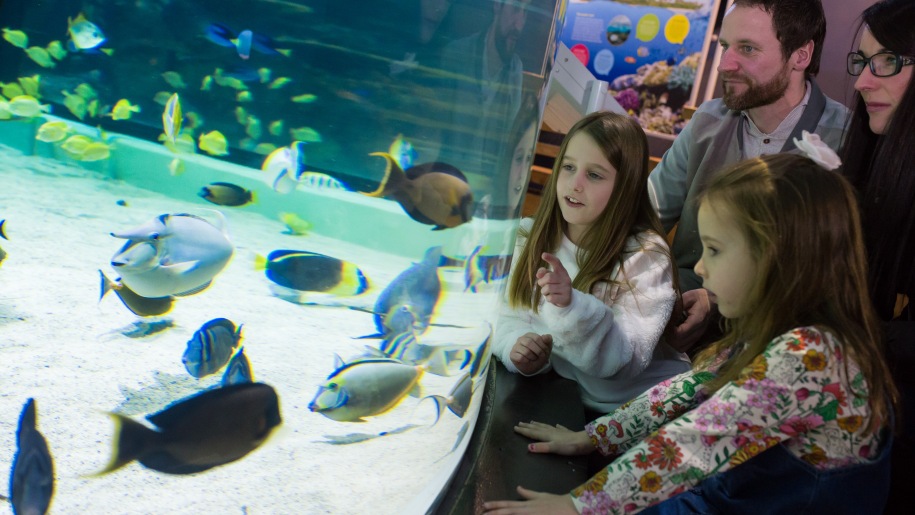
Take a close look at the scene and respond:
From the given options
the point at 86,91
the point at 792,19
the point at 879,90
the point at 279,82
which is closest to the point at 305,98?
the point at 279,82

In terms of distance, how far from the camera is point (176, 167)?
0.77 m

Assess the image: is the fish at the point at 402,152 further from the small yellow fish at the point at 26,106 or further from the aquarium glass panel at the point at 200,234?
the small yellow fish at the point at 26,106

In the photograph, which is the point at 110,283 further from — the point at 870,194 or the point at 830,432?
Answer: the point at 870,194

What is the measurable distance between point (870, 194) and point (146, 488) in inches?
69.9

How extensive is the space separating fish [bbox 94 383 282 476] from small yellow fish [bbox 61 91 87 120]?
34 centimetres

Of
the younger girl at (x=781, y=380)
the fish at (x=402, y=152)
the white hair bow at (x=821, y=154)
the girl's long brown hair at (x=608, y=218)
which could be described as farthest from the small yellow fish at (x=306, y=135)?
the girl's long brown hair at (x=608, y=218)

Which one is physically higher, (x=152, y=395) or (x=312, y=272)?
(x=312, y=272)

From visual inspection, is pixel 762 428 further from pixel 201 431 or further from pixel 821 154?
pixel 201 431

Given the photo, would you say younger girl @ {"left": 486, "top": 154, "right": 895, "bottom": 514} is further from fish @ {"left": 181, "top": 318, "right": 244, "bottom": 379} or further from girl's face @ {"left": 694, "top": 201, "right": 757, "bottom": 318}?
fish @ {"left": 181, "top": 318, "right": 244, "bottom": 379}

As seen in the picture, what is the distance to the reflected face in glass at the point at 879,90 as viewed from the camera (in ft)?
6.02

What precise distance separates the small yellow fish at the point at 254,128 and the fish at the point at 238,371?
9.7 inches

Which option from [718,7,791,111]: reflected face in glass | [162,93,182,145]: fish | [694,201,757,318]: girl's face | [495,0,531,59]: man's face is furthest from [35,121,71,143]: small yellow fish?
[718,7,791,111]: reflected face in glass

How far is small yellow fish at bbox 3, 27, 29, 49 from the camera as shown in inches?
32.4

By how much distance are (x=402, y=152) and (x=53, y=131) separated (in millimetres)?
404
